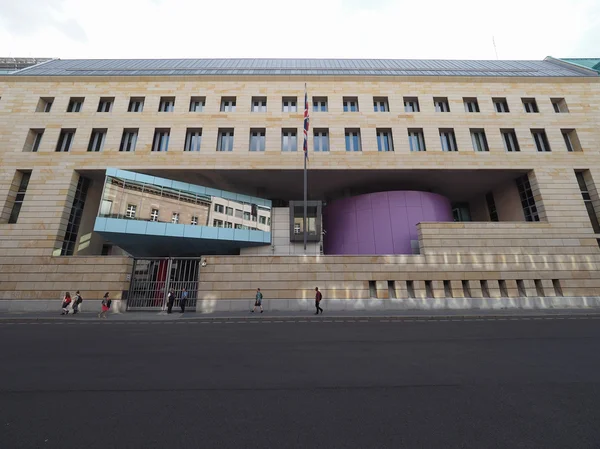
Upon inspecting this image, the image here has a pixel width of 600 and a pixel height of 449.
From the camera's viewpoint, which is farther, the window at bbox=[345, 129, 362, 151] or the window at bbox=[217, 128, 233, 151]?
the window at bbox=[345, 129, 362, 151]

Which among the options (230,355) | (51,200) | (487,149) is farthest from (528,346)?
(51,200)

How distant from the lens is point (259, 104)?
2775 centimetres

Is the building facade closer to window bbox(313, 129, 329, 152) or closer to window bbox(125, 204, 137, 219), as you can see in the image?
window bbox(125, 204, 137, 219)

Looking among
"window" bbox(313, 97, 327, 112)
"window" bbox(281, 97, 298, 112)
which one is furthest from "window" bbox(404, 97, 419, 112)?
"window" bbox(281, 97, 298, 112)

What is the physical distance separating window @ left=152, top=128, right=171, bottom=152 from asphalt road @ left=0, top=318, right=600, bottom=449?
69.3ft

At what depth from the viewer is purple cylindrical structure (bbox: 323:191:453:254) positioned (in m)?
24.0

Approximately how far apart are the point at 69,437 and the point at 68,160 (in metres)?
28.8

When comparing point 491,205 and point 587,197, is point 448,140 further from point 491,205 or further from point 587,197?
point 587,197

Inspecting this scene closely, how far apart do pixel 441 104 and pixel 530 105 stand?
960 centimetres

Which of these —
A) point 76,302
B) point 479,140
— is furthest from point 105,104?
point 479,140

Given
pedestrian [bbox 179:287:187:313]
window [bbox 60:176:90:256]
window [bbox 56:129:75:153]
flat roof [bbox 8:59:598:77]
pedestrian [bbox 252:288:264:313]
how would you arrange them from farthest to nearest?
flat roof [bbox 8:59:598:77] < window [bbox 56:129:75:153] < window [bbox 60:176:90:256] < pedestrian [bbox 179:287:187:313] < pedestrian [bbox 252:288:264:313]

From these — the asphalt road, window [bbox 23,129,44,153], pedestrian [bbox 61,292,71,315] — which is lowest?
the asphalt road

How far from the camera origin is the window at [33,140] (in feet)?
79.9

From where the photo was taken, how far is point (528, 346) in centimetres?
815
